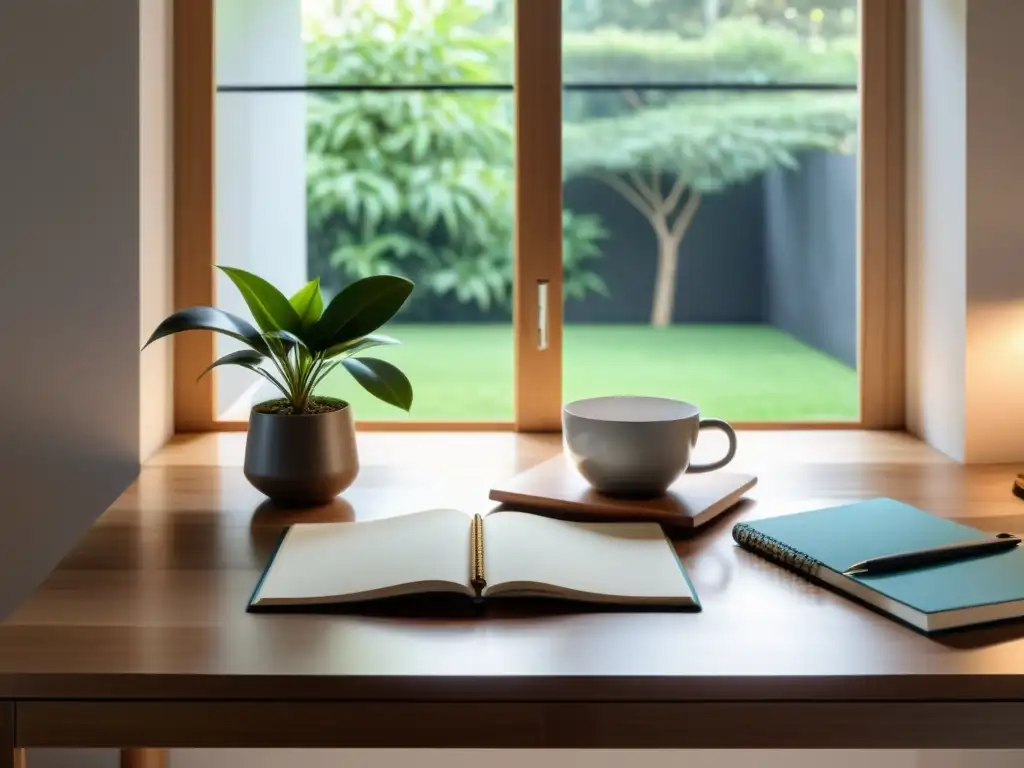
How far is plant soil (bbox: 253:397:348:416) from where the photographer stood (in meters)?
1.40

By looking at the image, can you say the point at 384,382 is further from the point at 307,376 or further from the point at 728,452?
Answer: the point at 728,452

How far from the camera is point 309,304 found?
144 centimetres

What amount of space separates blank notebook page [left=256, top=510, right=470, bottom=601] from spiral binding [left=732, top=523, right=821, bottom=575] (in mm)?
304

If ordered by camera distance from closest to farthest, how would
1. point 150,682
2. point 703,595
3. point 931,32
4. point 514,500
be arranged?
point 150,682 < point 703,595 < point 514,500 < point 931,32

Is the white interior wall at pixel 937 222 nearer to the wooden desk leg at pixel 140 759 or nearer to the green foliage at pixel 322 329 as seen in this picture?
the green foliage at pixel 322 329

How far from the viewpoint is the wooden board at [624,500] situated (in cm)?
130

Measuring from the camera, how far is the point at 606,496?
138 centimetres

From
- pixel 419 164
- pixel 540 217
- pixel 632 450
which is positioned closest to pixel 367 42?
pixel 419 164

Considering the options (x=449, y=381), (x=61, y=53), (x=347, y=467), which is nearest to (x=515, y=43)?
(x=449, y=381)

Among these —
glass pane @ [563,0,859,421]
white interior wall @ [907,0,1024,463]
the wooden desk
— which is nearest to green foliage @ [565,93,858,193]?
glass pane @ [563,0,859,421]

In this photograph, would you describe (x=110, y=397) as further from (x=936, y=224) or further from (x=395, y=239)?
(x=936, y=224)

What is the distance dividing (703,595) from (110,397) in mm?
977

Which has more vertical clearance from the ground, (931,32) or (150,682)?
(931,32)

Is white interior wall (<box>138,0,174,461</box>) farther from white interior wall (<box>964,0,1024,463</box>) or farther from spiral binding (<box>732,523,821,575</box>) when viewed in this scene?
white interior wall (<box>964,0,1024,463</box>)
